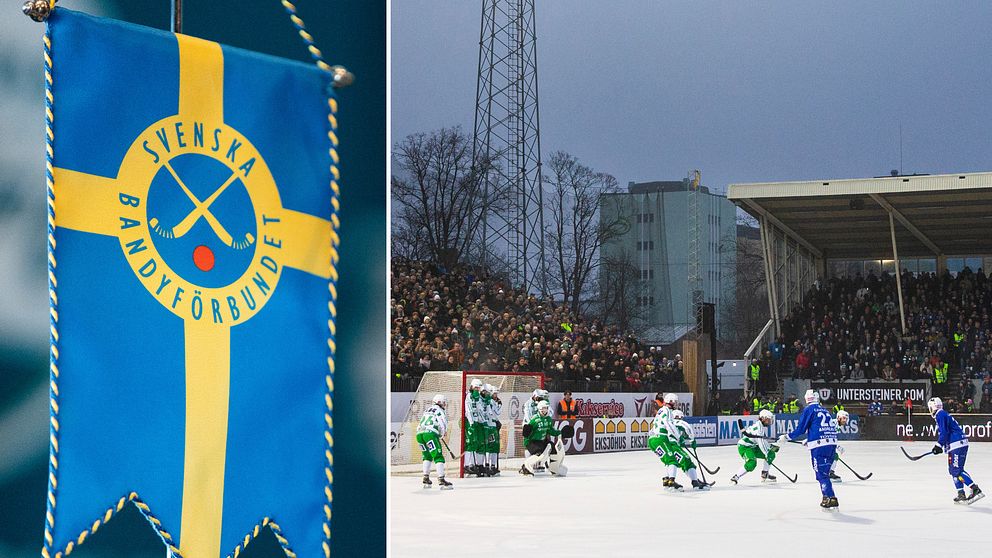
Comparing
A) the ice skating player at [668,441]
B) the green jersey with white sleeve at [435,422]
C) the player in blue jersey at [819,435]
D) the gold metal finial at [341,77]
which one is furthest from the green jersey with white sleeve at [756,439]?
the gold metal finial at [341,77]

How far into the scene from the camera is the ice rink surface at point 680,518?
1152 cm

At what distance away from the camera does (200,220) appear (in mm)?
2682

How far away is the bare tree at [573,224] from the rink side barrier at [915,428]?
58.1ft

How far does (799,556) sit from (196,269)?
30.8 feet

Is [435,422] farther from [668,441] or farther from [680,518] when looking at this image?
[680,518]

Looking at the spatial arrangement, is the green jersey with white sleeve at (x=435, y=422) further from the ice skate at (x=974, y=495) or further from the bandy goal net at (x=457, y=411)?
the ice skate at (x=974, y=495)

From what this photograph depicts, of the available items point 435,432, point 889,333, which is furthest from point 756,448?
point 889,333

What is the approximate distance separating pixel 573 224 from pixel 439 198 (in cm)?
967

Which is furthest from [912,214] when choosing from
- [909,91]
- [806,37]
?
[806,37]

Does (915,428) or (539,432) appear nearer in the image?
(539,432)

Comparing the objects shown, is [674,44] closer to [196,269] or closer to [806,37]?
[806,37]

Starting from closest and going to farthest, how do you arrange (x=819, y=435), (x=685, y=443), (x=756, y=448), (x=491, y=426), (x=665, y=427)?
(x=819, y=435), (x=665, y=427), (x=685, y=443), (x=756, y=448), (x=491, y=426)

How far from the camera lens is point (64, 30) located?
252 centimetres

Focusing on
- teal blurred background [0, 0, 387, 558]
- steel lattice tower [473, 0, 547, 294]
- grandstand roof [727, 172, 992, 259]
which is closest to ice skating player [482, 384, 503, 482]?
teal blurred background [0, 0, 387, 558]
